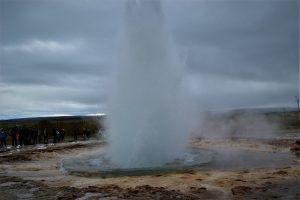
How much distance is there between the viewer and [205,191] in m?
9.22

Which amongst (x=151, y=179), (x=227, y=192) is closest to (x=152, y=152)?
(x=151, y=179)

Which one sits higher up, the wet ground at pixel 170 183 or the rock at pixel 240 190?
the wet ground at pixel 170 183

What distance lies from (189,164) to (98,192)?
Result: 552 cm

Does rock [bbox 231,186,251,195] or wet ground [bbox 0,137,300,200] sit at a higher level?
wet ground [bbox 0,137,300,200]

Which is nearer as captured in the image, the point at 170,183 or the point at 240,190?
the point at 240,190

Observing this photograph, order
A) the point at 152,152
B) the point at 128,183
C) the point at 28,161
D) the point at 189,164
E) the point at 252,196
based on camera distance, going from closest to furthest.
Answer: the point at 252,196 < the point at 128,183 < the point at 189,164 < the point at 152,152 < the point at 28,161

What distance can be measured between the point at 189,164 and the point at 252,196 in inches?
231

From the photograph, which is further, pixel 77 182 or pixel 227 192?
pixel 77 182

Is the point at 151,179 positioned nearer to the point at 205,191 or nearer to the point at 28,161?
the point at 205,191

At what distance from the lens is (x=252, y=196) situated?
28.0 feet

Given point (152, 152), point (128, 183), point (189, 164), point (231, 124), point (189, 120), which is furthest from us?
point (231, 124)

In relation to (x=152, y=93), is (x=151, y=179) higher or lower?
lower

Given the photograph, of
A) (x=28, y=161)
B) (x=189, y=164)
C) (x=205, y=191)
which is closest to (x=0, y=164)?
(x=28, y=161)

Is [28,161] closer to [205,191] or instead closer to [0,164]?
[0,164]
